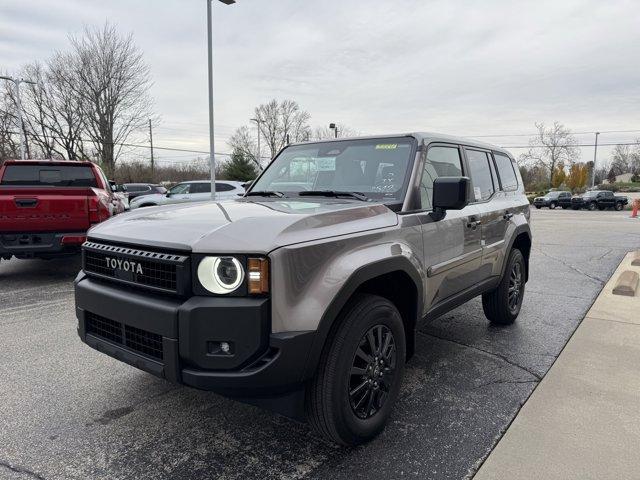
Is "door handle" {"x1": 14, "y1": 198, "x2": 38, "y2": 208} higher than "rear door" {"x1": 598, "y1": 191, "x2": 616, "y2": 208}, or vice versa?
"door handle" {"x1": 14, "y1": 198, "x2": 38, "y2": 208}

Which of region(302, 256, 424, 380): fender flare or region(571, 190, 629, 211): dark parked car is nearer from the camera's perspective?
region(302, 256, 424, 380): fender flare

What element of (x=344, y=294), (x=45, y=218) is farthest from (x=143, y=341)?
(x=45, y=218)

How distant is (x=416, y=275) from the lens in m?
3.06

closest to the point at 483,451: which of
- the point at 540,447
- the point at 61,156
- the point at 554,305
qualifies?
the point at 540,447

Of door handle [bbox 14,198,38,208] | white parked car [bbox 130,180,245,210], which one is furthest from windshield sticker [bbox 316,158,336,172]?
white parked car [bbox 130,180,245,210]

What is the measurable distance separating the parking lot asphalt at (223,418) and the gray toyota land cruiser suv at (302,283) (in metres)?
0.31

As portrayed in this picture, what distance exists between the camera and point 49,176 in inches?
309

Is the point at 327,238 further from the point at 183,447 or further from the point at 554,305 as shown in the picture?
the point at 554,305

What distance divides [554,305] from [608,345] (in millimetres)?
1549

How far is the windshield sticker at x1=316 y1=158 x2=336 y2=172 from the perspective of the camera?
3.74 m

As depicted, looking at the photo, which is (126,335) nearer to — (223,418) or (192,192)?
(223,418)

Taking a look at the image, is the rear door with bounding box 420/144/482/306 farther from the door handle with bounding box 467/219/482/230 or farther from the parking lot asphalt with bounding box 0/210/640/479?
the parking lot asphalt with bounding box 0/210/640/479

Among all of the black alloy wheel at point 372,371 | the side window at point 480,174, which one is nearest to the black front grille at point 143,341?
the black alloy wheel at point 372,371

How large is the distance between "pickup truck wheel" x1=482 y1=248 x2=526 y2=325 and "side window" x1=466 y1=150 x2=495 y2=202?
81 cm
